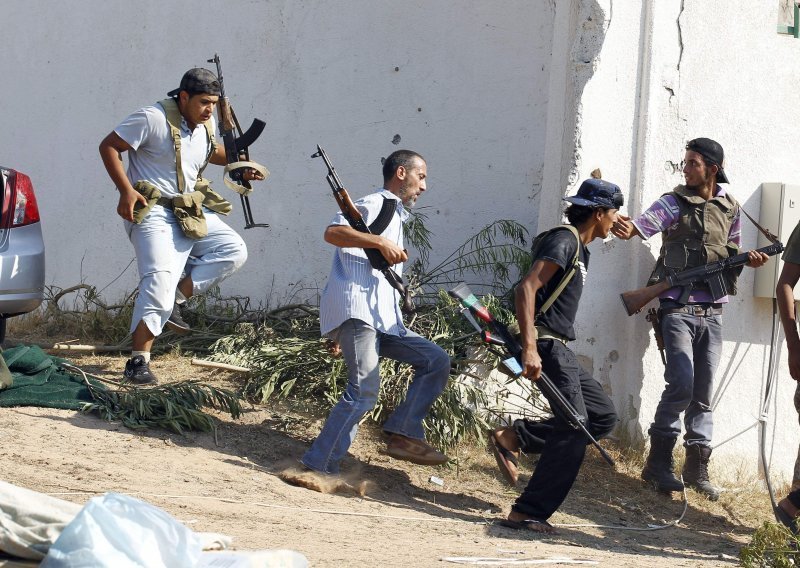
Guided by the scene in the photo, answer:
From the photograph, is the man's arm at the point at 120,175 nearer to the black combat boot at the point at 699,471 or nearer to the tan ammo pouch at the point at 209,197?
the tan ammo pouch at the point at 209,197

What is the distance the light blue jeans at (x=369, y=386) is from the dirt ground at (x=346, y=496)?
0.82 feet

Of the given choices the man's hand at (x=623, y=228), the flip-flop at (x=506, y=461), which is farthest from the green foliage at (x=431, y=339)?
the man's hand at (x=623, y=228)

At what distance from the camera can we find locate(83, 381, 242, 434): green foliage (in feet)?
19.2

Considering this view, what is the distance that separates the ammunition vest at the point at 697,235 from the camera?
21.4 ft

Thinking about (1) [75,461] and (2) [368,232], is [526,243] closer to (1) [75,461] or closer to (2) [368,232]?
(2) [368,232]

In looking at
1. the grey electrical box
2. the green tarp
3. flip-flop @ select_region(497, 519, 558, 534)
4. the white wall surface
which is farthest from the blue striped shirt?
the grey electrical box

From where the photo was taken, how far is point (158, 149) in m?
6.17

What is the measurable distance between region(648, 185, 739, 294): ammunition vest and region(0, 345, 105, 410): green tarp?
3419mm

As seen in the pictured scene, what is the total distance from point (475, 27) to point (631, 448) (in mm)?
3052

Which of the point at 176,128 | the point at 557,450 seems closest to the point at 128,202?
the point at 176,128

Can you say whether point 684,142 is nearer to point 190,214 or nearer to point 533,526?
point 533,526

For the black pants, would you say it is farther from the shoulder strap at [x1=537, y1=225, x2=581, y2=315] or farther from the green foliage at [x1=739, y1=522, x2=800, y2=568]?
the green foliage at [x1=739, y1=522, x2=800, y2=568]

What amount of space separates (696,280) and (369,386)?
2.22m

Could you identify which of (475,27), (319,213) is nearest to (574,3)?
(475,27)
